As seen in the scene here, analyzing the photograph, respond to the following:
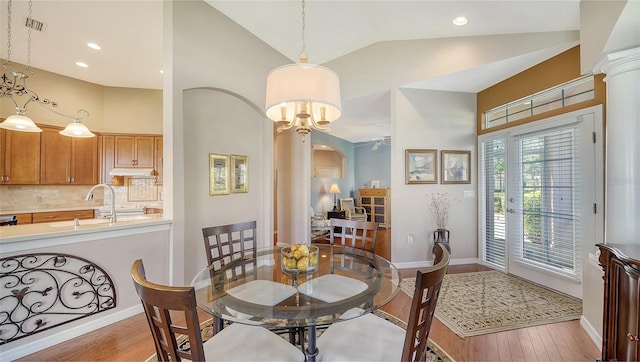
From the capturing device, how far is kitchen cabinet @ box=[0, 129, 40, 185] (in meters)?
3.73

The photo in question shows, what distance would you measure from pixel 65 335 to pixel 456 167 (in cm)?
508

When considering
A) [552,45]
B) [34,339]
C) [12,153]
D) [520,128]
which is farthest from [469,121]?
[12,153]

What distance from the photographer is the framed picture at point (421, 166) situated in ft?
13.0

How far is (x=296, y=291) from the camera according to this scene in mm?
1597

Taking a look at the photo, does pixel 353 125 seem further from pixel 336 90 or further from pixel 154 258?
pixel 154 258

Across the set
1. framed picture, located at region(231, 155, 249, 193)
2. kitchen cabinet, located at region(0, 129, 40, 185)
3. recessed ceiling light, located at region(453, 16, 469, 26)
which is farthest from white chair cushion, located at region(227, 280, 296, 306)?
kitchen cabinet, located at region(0, 129, 40, 185)

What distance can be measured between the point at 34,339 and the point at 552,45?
19.0ft

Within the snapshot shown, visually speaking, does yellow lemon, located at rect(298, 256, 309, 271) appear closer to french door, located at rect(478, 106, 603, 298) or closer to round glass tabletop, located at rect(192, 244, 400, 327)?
round glass tabletop, located at rect(192, 244, 400, 327)

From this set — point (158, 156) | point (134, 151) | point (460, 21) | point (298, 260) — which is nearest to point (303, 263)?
point (298, 260)

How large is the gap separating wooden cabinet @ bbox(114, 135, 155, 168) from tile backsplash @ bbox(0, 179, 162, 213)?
1.44ft

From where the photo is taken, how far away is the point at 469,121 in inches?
167

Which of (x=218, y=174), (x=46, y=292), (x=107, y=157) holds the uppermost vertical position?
(x=107, y=157)

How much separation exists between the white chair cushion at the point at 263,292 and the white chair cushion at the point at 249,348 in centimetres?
17

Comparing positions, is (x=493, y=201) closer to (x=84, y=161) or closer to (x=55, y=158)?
(x=84, y=161)
